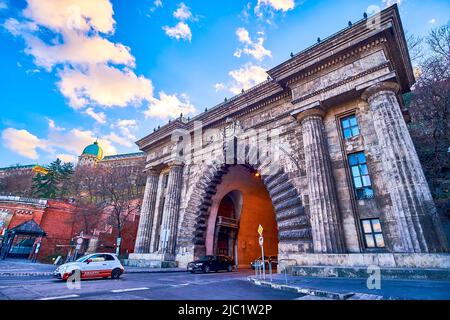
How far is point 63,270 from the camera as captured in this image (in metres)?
11.0

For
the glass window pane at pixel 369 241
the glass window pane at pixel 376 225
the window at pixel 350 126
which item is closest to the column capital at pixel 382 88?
the window at pixel 350 126

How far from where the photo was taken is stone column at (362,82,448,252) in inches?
376

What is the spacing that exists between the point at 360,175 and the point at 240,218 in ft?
46.0

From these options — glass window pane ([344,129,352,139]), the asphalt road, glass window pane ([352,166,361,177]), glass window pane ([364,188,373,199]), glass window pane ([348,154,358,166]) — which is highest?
glass window pane ([344,129,352,139])

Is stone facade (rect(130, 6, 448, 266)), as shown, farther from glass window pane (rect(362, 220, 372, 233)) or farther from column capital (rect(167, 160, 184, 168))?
column capital (rect(167, 160, 184, 168))

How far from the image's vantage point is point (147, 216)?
76.2 feet

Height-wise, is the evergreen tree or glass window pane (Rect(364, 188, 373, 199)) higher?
the evergreen tree

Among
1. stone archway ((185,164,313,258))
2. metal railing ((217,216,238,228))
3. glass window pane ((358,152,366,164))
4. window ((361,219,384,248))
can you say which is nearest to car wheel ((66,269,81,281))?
stone archway ((185,164,313,258))

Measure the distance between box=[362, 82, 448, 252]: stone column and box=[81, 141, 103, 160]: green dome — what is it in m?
80.4

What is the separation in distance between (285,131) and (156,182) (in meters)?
15.3

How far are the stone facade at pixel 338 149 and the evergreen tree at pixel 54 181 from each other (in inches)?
1465

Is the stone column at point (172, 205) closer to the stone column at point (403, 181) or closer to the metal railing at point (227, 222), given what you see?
the metal railing at point (227, 222)
